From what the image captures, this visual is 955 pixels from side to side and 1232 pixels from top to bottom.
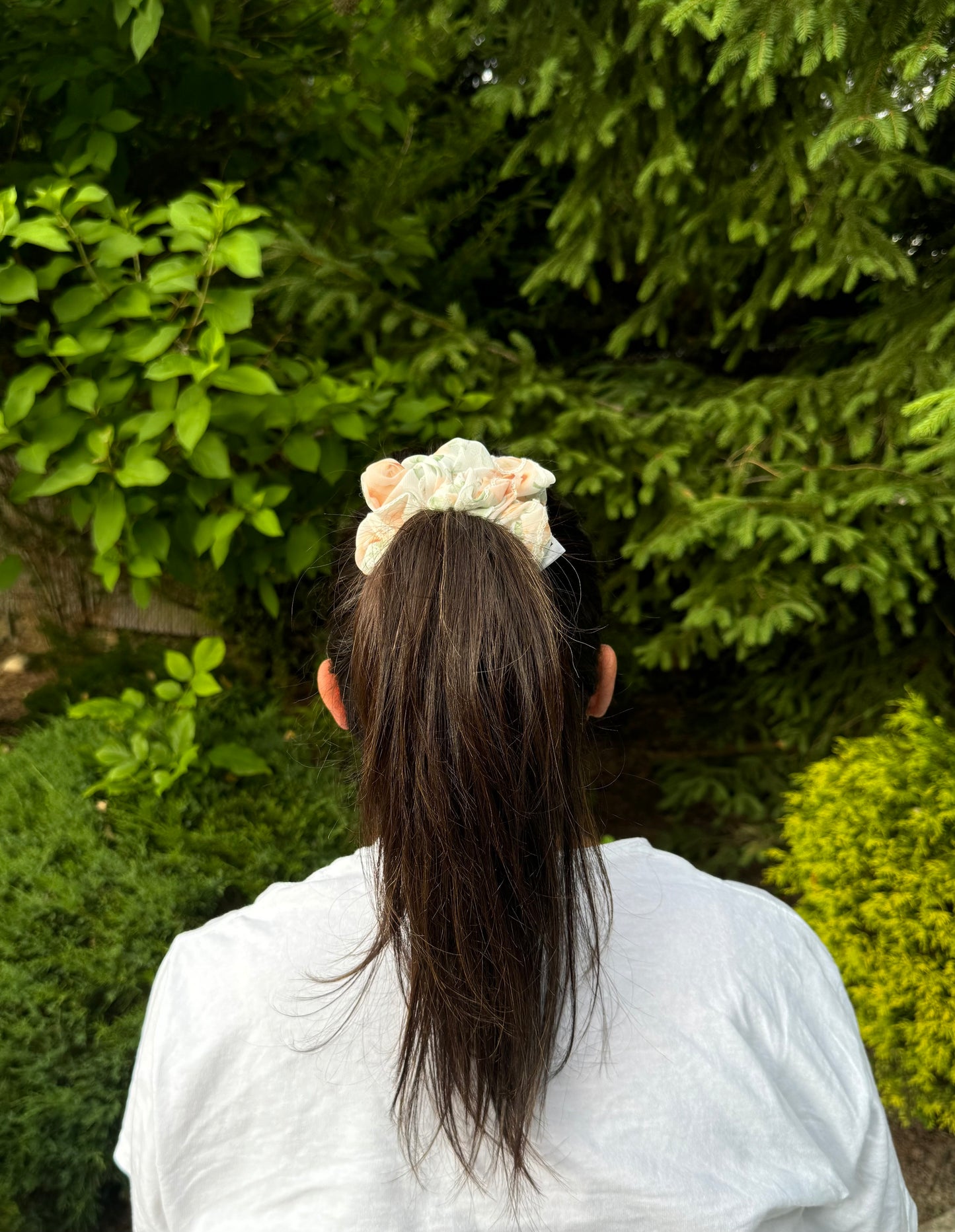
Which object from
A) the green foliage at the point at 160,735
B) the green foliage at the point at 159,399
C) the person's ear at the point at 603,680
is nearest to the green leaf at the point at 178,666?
the green foliage at the point at 160,735

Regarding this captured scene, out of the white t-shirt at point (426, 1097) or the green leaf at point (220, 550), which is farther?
the green leaf at point (220, 550)

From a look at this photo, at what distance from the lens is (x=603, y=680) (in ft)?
4.23

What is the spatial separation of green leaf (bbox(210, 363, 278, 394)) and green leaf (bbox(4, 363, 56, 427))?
40cm

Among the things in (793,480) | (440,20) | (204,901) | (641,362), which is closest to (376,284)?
(440,20)

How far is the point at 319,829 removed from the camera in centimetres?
265

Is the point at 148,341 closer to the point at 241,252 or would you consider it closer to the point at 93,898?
the point at 241,252

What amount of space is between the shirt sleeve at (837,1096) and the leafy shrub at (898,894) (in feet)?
3.70

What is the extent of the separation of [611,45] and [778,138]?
535mm

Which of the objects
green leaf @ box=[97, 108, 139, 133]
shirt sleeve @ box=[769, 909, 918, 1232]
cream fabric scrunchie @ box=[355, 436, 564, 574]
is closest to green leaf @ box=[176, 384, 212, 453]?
green leaf @ box=[97, 108, 139, 133]

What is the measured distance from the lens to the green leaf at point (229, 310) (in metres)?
2.04

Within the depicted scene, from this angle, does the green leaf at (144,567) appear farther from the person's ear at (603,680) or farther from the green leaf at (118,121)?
the person's ear at (603,680)

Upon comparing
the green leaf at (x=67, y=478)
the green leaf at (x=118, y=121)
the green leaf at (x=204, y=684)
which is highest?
the green leaf at (x=118, y=121)

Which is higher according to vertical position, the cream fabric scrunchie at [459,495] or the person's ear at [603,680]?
the cream fabric scrunchie at [459,495]

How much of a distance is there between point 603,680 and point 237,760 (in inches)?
62.9
